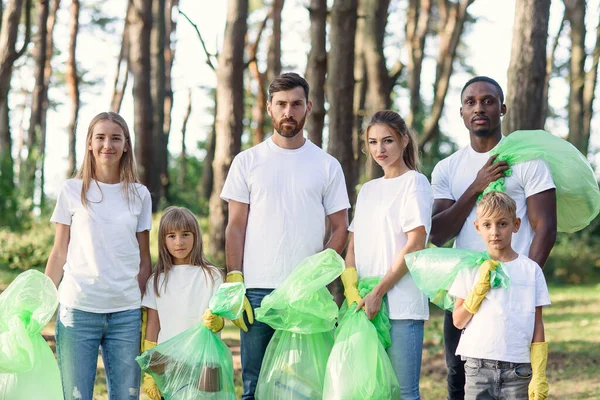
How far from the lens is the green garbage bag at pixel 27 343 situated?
159 inches

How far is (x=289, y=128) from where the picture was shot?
171 inches

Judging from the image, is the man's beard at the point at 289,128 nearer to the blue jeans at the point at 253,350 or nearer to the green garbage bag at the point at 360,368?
the blue jeans at the point at 253,350

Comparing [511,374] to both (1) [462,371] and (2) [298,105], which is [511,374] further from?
(2) [298,105]

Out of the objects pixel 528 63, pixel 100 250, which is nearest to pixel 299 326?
pixel 100 250

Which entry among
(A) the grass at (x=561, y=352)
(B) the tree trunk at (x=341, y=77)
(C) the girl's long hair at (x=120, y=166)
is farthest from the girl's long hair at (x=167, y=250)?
(B) the tree trunk at (x=341, y=77)

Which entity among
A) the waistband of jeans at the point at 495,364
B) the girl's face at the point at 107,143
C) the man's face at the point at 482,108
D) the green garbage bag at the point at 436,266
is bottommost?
the waistband of jeans at the point at 495,364

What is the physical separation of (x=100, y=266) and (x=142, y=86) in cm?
1035

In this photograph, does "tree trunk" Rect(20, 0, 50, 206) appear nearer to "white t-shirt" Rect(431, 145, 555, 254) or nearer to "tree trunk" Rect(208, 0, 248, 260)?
"tree trunk" Rect(208, 0, 248, 260)

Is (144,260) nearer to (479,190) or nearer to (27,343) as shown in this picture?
(27,343)

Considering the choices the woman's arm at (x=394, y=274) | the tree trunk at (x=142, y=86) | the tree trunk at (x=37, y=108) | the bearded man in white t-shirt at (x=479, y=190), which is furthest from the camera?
the tree trunk at (x=37, y=108)

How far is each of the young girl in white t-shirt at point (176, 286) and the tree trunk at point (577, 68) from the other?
1470 centimetres

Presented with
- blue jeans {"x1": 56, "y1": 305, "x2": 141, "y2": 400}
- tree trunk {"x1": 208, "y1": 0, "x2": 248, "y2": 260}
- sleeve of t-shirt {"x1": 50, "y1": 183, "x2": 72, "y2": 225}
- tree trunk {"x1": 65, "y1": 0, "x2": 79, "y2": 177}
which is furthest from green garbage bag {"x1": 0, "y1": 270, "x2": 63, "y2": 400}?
tree trunk {"x1": 65, "y1": 0, "x2": 79, "y2": 177}

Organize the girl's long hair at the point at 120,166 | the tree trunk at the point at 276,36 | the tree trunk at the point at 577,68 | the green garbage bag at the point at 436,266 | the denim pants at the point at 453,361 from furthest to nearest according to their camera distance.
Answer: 1. the tree trunk at the point at 276,36
2. the tree trunk at the point at 577,68
3. the denim pants at the point at 453,361
4. the girl's long hair at the point at 120,166
5. the green garbage bag at the point at 436,266

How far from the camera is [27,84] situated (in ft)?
109
